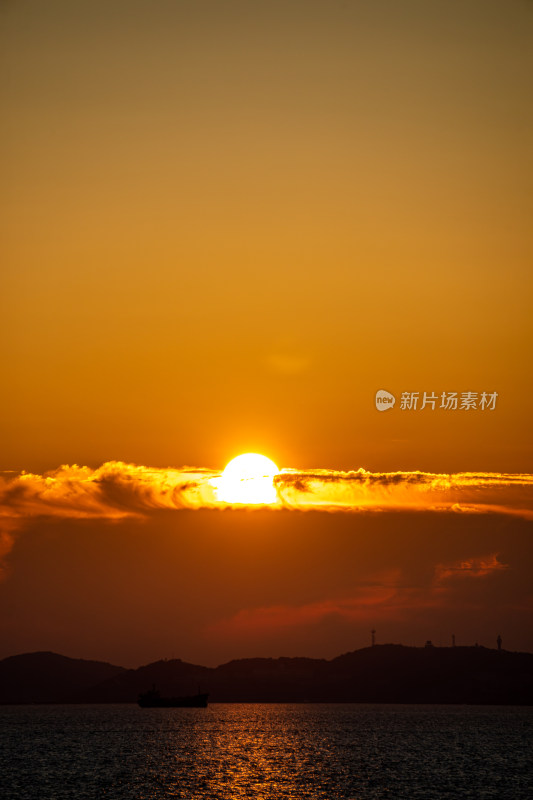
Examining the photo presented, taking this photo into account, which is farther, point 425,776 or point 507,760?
point 507,760

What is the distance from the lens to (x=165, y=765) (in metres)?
182

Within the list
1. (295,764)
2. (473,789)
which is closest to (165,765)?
(295,764)

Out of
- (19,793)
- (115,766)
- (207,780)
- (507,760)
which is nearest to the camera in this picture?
(19,793)

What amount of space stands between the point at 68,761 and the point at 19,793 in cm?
5431

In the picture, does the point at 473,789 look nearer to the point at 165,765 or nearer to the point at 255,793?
the point at 255,793

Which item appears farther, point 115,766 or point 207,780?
point 115,766

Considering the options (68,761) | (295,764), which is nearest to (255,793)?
(295,764)

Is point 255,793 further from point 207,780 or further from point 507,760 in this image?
point 507,760

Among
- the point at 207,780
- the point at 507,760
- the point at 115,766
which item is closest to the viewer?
the point at 207,780

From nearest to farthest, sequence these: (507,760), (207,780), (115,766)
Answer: (207,780) → (115,766) → (507,760)

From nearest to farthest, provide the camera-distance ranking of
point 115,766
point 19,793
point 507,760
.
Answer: point 19,793
point 115,766
point 507,760

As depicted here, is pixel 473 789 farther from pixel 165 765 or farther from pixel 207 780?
pixel 165 765

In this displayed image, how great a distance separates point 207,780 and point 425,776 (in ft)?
115

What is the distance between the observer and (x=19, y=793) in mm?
134375
